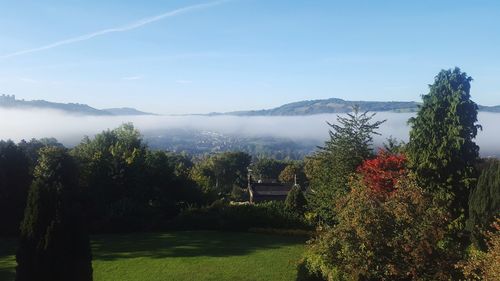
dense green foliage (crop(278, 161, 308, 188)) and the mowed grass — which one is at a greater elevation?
the mowed grass

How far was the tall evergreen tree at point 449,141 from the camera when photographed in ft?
82.2

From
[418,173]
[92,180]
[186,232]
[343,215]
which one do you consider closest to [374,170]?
[418,173]

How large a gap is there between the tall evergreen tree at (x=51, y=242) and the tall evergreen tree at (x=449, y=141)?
19.1m

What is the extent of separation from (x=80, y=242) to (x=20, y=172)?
1761 centimetres

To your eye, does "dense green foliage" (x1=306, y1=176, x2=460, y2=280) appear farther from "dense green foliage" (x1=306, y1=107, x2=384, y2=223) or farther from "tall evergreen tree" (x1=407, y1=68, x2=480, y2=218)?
"tall evergreen tree" (x1=407, y1=68, x2=480, y2=218)

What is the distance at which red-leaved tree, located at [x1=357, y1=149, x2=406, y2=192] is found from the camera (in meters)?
22.1

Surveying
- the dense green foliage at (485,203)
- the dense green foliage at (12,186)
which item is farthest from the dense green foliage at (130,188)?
the dense green foliage at (485,203)

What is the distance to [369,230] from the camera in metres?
12.7

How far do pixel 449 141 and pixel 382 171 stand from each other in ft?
18.4

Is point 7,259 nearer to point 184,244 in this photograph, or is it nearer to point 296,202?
point 184,244

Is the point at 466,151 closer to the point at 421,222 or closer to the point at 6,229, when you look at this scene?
the point at 421,222

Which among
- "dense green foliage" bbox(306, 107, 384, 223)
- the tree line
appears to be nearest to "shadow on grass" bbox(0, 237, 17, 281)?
the tree line

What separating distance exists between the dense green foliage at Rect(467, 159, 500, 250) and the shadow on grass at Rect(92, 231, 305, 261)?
9.63 metres

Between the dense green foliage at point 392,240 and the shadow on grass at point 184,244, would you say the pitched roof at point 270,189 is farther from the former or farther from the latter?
the dense green foliage at point 392,240
